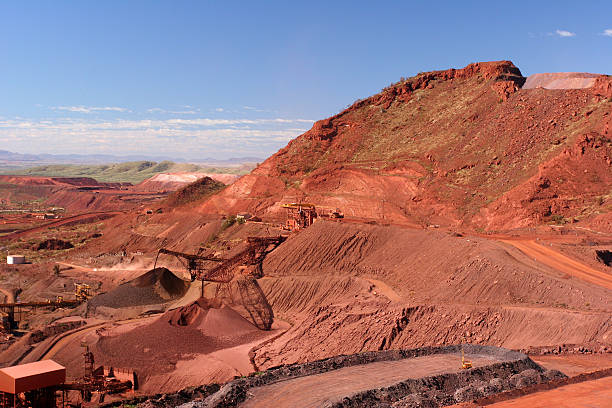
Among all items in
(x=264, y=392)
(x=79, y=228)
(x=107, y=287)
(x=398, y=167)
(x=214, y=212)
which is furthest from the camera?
(x=79, y=228)

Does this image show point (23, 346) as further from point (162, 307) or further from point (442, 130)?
point (442, 130)

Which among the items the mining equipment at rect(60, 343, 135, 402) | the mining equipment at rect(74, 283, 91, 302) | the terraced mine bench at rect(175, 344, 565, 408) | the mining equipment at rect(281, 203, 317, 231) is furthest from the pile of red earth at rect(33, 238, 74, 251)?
the terraced mine bench at rect(175, 344, 565, 408)

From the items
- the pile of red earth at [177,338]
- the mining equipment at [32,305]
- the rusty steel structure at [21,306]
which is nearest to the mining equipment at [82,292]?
the mining equipment at [32,305]

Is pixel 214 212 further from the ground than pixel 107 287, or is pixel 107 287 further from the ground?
pixel 214 212

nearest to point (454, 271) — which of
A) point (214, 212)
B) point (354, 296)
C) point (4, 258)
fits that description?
point (354, 296)

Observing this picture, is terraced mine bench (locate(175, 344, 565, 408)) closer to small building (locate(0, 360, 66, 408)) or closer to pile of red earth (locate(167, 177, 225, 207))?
small building (locate(0, 360, 66, 408))

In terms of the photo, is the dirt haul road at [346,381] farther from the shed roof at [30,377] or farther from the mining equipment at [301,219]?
the mining equipment at [301,219]

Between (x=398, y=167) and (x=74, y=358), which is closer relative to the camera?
(x=74, y=358)

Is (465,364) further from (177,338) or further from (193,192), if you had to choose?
(193,192)

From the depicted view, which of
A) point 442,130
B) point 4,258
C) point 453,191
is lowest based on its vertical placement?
point 4,258
